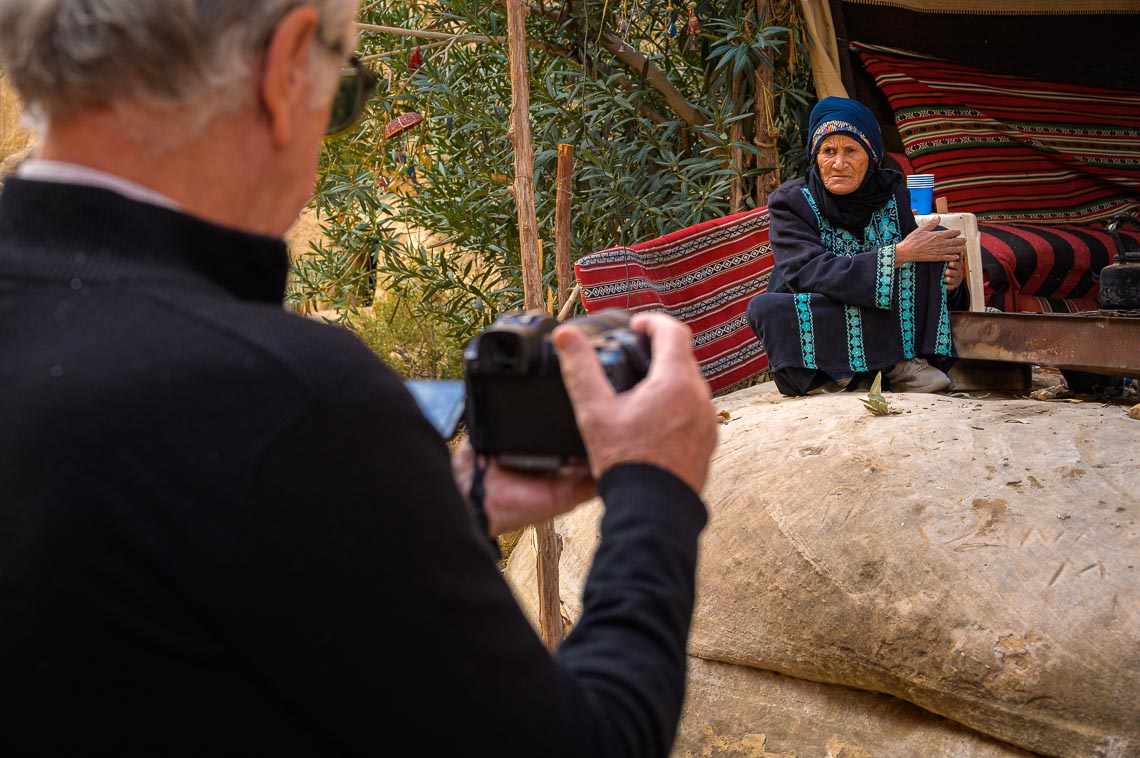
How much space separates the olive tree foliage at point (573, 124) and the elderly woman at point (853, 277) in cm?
104

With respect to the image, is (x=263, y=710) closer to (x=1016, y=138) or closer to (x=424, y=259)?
(x=424, y=259)

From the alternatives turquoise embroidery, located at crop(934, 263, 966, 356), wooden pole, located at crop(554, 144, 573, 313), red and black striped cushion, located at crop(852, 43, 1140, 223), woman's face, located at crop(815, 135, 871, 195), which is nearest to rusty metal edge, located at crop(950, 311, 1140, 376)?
turquoise embroidery, located at crop(934, 263, 966, 356)

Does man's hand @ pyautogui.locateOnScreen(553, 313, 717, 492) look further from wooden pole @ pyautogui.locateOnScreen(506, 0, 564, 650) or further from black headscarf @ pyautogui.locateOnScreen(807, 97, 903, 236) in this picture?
black headscarf @ pyautogui.locateOnScreen(807, 97, 903, 236)

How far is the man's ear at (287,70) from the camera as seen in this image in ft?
2.91

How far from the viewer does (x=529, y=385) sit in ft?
3.64

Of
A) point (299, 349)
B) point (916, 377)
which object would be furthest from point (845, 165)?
point (299, 349)

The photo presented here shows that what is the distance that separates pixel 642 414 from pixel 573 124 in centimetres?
493

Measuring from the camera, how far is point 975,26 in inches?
238

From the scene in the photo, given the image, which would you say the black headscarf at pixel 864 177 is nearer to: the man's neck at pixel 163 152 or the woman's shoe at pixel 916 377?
the woman's shoe at pixel 916 377

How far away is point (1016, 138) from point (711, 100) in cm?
172

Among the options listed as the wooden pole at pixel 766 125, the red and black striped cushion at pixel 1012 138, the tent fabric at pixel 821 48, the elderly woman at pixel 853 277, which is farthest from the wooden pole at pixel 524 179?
the red and black striped cushion at pixel 1012 138

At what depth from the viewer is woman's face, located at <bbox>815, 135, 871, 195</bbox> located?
14.7 feet

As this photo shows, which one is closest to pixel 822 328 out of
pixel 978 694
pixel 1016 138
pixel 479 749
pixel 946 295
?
pixel 946 295

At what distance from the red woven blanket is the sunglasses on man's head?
386 cm
